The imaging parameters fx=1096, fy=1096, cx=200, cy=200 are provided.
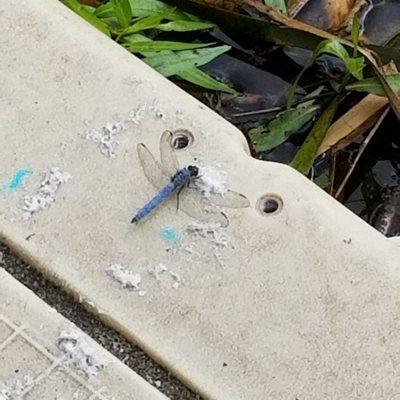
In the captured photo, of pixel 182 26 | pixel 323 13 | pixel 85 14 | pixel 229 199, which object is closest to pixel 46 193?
pixel 229 199

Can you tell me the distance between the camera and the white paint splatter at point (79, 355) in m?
1.54

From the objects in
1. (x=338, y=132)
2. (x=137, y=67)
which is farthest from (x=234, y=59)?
(x=137, y=67)

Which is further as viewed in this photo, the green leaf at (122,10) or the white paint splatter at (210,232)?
the green leaf at (122,10)

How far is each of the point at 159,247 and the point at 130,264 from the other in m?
0.05

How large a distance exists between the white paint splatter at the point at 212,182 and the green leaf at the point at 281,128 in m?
0.59

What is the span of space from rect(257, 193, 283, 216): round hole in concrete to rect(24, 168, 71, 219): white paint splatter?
31 cm

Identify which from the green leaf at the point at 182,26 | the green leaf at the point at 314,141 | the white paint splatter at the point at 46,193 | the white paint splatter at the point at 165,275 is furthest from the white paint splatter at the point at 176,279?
the green leaf at the point at 182,26

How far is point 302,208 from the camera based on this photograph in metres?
1.69

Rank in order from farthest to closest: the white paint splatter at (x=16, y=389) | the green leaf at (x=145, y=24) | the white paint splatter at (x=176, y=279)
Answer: the green leaf at (x=145, y=24) → the white paint splatter at (x=176, y=279) → the white paint splatter at (x=16, y=389)

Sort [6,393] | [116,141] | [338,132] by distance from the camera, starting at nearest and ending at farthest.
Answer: [6,393] → [116,141] → [338,132]

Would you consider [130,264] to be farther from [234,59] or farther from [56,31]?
[234,59]

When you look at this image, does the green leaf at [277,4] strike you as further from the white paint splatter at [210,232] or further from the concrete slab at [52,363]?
the concrete slab at [52,363]

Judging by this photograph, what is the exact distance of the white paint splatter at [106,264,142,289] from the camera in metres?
1.63

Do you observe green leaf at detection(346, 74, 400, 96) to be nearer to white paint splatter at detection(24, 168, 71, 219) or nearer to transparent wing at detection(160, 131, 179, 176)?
transparent wing at detection(160, 131, 179, 176)
